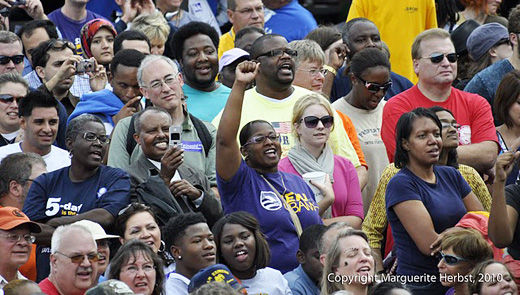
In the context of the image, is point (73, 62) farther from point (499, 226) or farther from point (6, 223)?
point (499, 226)

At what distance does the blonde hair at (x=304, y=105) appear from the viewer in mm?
9914

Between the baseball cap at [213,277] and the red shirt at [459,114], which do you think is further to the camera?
the red shirt at [459,114]

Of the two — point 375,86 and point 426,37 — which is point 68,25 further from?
point 426,37

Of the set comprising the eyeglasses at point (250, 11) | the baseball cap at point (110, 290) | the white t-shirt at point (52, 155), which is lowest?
the white t-shirt at point (52, 155)

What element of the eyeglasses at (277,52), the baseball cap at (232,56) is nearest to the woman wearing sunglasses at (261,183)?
the eyeglasses at (277,52)

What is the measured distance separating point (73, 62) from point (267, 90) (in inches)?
79.0

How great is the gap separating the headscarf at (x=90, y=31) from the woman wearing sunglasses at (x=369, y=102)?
8.78ft

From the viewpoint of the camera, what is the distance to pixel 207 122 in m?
10.2

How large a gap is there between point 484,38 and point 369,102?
1790 mm

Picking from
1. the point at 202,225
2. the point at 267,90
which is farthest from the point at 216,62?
the point at 202,225

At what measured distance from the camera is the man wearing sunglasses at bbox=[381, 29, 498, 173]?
1040 cm

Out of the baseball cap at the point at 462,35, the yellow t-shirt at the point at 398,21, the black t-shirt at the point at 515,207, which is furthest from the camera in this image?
the yellow t-shirt at the point at 398,21

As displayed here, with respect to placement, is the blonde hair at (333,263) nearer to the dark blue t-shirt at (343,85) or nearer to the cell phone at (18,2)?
the dark blue t-shirt at (343,85)

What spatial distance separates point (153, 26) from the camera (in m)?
12.5
